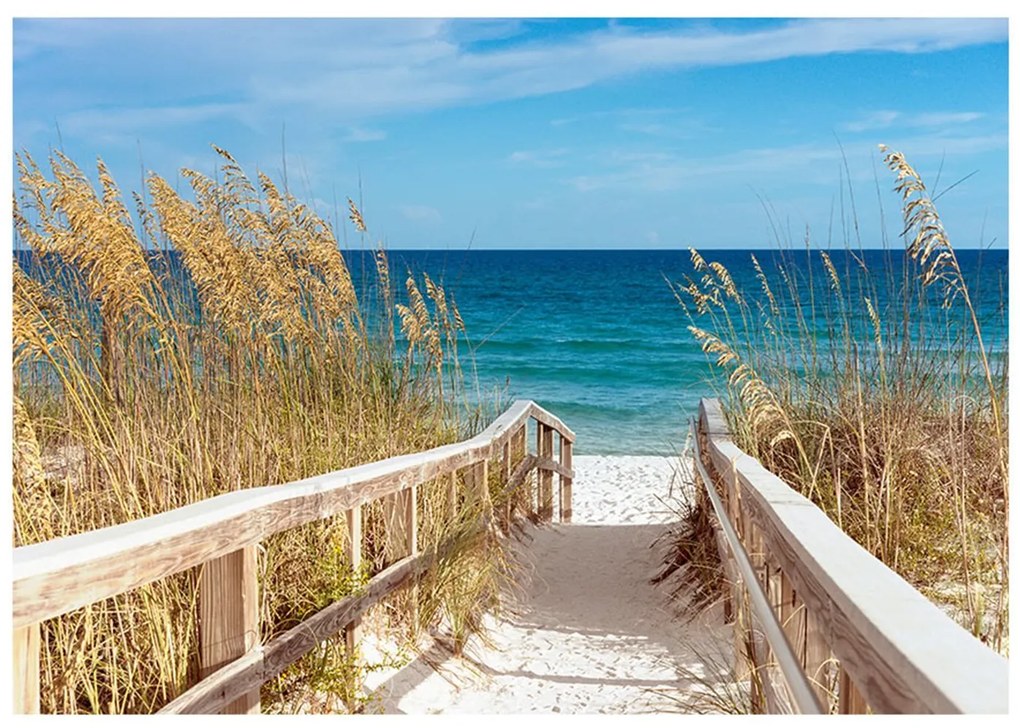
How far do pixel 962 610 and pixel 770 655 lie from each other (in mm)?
691

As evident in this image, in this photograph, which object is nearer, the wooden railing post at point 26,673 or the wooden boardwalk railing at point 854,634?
the wooden boardwalk railing at point 854,634

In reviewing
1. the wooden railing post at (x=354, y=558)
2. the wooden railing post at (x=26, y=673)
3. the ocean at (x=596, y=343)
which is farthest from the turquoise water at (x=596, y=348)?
the wooden railing post at (x=26, y=673)

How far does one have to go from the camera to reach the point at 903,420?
3.78 m

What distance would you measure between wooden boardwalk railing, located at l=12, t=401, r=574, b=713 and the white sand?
1.25ft

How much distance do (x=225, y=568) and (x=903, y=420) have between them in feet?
8.35

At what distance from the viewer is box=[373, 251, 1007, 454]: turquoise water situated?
14.4 metres

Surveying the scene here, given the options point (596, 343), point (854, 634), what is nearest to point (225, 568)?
point (854, 634)

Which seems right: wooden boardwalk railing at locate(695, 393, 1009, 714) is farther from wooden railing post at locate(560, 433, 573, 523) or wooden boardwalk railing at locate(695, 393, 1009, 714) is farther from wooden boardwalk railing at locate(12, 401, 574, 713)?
wooden railing post at locate(560, 433, 573, 523)

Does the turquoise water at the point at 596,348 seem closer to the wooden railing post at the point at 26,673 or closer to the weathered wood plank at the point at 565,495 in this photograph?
the weathered wood plank at the point at 565,495

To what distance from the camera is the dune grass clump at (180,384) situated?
2471 mm

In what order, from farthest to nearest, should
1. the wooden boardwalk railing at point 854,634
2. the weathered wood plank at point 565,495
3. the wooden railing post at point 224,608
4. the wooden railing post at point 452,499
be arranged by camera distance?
1. the weathered wood plank at point 565,495
2. the wooden railing post at point 452,499
3. the wooden railing post at point 224,608
4. the wooden boardwalk railing at point 854,634

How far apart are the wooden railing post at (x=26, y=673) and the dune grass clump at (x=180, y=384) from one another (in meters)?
0.51

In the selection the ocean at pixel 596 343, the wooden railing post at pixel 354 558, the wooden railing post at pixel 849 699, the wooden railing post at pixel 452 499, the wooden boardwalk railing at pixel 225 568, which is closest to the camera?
the wooden railing post at pixel 849 699

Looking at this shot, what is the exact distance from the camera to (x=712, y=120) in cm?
3259
